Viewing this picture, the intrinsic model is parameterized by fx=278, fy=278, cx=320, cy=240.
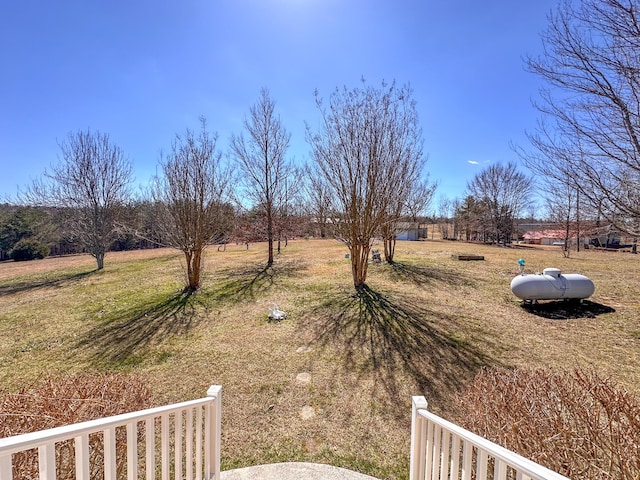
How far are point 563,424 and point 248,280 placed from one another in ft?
32.3

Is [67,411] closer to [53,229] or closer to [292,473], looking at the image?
[292,473]

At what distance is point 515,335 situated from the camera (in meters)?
5.69

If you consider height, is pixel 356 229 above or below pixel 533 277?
above

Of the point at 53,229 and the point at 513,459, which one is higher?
the point at 53,229

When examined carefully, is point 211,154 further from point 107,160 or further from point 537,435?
point 537,435

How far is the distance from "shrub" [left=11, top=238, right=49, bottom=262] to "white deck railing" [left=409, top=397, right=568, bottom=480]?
2620 centimetres

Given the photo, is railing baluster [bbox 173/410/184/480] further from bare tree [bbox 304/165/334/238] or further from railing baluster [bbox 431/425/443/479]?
bare tree [bbox 304/165/334/238]

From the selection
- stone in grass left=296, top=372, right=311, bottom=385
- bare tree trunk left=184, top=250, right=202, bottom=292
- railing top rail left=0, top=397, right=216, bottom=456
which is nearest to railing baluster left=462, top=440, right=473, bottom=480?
railing top rail left=0, top=397, right=216, bottom=456


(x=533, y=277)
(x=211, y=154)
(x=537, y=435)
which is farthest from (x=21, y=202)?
(x=533, y=277)

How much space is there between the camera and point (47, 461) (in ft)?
3.25

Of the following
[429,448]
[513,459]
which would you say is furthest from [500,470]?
[429,448]

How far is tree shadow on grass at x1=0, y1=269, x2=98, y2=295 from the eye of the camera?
10.2m

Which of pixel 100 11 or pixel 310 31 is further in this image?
pixel 310 31

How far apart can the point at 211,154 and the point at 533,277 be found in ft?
32.8
